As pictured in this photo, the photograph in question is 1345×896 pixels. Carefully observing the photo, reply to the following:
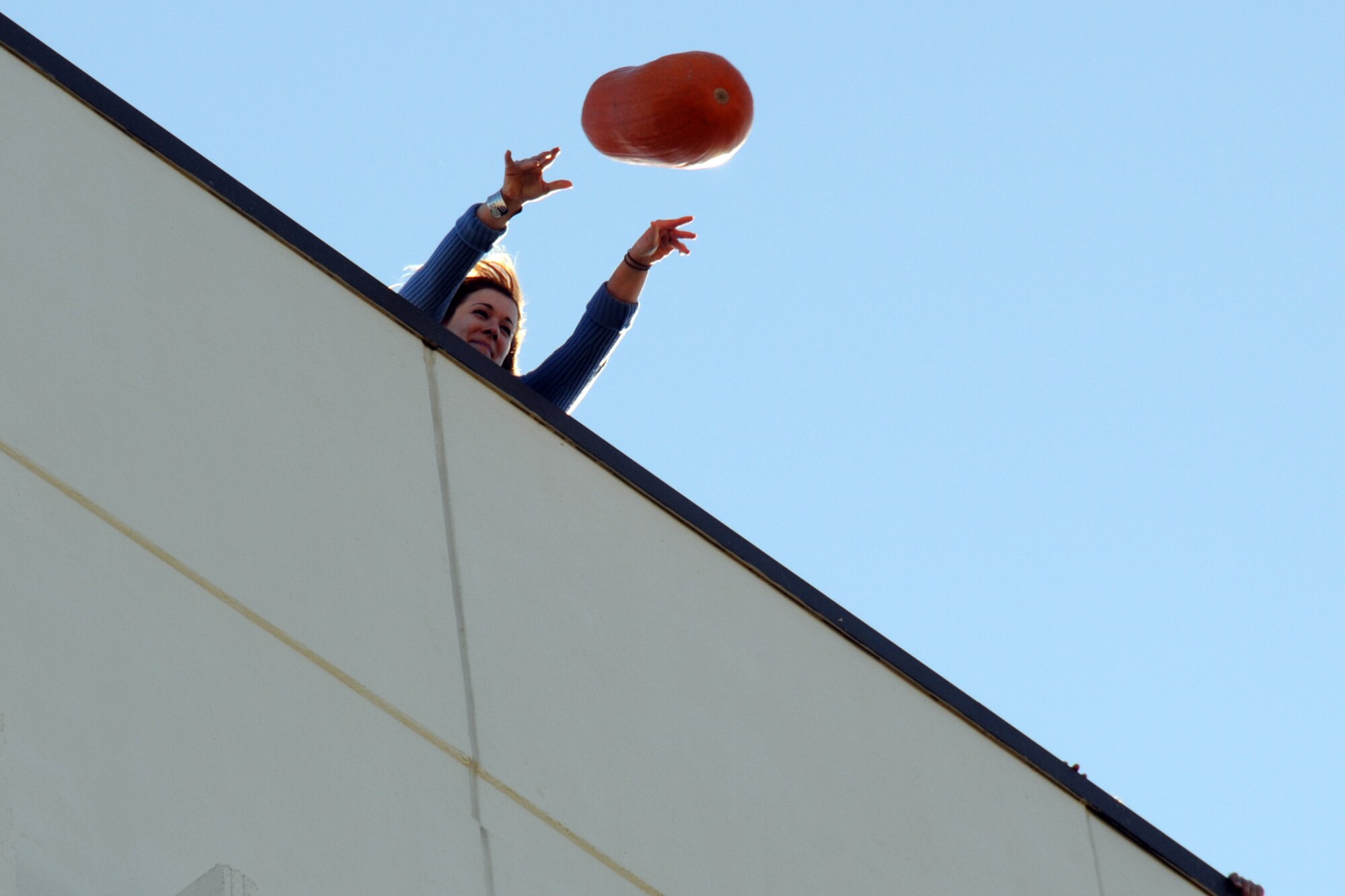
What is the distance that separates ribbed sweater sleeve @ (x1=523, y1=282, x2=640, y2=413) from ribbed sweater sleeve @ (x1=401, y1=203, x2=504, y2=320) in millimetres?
366

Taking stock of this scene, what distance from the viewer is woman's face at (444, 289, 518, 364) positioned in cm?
588

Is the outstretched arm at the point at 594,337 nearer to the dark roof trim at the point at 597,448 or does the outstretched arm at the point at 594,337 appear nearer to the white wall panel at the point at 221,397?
the dark roof trim at the point at 597,448

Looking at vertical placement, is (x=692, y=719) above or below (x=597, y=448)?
below

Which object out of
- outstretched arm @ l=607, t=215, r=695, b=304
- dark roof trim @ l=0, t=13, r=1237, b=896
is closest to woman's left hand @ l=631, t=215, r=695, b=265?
outstretched arm @ l=607, t=215, r=695, b=304

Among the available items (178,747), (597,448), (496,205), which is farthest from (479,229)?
(178,747)

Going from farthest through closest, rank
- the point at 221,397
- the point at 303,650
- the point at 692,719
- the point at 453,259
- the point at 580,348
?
the point at 580,348, the point at 453,259, the point at 692,719, the point at 221,397, the point at 303,650

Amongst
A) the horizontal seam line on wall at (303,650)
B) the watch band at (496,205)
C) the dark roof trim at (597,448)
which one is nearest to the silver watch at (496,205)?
the watch band at (496,205)

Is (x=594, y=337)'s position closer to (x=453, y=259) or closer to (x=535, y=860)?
(x=453, y=259)

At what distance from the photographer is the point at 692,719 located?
4301mm

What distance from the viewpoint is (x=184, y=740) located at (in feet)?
10.2

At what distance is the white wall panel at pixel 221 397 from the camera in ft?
11.5

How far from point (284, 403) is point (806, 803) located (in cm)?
138

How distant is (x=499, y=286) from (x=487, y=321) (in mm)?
151

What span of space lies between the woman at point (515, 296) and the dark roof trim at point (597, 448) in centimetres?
109
